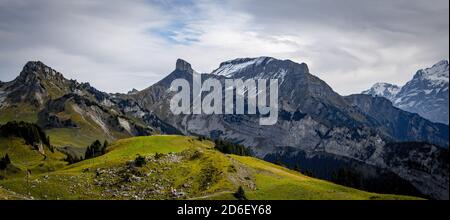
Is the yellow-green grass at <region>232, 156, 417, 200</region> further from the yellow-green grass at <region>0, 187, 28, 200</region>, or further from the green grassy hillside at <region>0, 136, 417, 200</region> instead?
the yellow-green grass at <region>0, 187, 28, 200</region>

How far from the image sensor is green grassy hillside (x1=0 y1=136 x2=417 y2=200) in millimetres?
147625

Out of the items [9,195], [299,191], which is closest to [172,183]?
[299,191]

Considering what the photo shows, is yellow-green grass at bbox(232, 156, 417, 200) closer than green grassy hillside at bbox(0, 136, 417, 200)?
No

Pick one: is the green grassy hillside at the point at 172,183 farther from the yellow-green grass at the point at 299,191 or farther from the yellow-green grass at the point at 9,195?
the yellow-green grass at the point at 9,195

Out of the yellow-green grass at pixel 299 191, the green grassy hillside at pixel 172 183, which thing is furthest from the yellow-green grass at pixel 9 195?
the yellow-green grass at pixel 299 191

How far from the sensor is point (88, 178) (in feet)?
530

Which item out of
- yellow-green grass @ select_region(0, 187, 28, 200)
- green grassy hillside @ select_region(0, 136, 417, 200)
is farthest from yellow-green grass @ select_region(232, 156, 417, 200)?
yellow-green grass @ select_region(0, 187, 28, 200)

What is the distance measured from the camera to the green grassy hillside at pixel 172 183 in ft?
484

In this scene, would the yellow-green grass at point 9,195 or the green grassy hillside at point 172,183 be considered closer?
the yellow-green grass at point 9,195

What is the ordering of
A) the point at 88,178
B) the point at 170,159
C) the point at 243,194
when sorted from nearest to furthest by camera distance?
1. the point at 243,194
2. the point at 88,178
3. the point at 170,159
